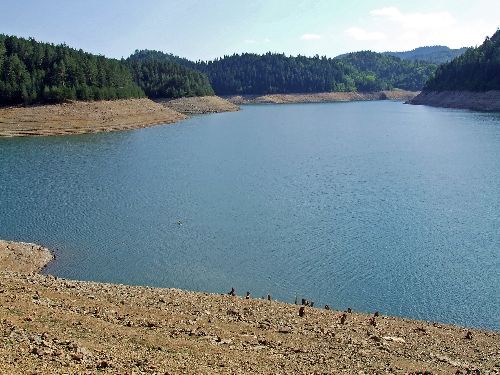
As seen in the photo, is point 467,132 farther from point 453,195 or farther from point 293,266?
point 293,266

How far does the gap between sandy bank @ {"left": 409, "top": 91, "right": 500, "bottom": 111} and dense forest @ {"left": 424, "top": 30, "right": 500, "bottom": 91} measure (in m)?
1.51

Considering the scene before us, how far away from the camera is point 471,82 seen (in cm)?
13288

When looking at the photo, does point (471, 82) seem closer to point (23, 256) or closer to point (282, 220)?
point (282, 220)

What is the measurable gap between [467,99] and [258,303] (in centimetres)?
12625

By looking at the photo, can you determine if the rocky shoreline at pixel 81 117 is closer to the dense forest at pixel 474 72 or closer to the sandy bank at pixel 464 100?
the sandy bank at pixel 464 100

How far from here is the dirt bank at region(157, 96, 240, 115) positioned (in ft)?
443

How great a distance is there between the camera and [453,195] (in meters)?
41.0

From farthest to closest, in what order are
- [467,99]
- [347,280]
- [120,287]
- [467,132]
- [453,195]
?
[467,99]
[467,132]
[453,195]
[347,280]
[120,287]

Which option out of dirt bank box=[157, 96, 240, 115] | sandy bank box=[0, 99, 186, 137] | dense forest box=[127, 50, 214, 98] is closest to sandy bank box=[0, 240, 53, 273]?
sandy bank box=[0, 99, 186, 137]

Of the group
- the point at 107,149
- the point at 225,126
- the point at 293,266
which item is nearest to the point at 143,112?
the point at 225,126

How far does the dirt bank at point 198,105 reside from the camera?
13488 cm

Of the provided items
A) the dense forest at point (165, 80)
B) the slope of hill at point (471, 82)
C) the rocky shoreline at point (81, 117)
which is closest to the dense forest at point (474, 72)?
the slope of hill at point (471, 82)

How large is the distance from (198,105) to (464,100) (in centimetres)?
6995

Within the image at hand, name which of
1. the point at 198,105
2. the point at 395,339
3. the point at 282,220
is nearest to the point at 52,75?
the point at 198,105
